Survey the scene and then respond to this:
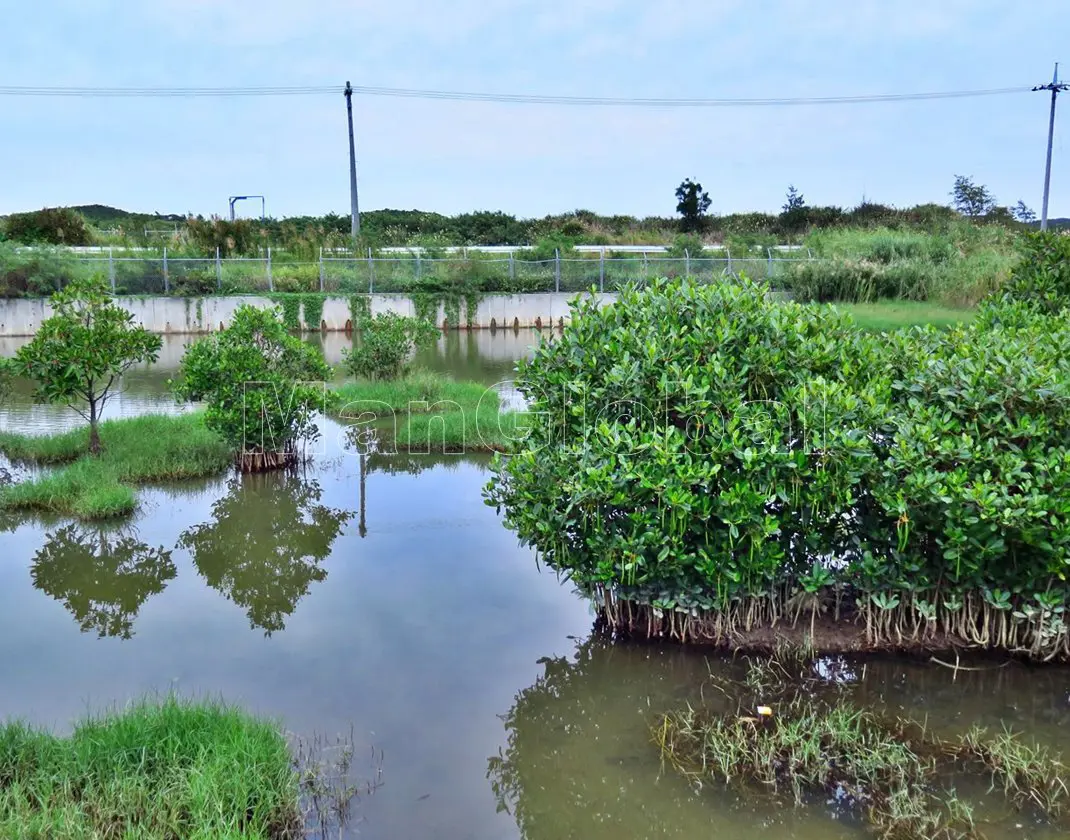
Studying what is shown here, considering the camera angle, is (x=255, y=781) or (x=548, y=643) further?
(x=548, y=643)

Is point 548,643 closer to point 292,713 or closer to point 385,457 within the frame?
point 292,713

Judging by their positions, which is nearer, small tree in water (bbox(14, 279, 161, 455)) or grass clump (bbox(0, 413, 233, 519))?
grass clump (bbox(0, 413, 233, 519))

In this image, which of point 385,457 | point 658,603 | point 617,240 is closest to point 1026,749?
point 658,603

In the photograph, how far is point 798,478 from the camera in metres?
4.73

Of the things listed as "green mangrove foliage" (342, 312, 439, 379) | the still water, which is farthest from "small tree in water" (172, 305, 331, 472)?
"green mangrove foliage" (342, 312, 439, 379)

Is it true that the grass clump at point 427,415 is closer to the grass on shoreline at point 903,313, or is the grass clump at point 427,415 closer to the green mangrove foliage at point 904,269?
the grass on shoreline at point 903,313

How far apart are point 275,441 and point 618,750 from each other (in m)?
5.75

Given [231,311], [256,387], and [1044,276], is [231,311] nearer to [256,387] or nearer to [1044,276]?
[256,387]

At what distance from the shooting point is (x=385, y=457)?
381 inches

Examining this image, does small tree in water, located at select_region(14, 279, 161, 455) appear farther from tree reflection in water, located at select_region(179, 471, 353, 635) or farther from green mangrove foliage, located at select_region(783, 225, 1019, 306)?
green mangrove foliage, located at select_region(783, 225, 1019, 306)

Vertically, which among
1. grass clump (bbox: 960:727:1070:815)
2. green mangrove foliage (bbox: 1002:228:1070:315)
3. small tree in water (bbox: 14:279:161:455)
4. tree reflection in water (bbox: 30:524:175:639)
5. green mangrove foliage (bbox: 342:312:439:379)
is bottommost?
grass clump (bbox: 960:727:1070:815)

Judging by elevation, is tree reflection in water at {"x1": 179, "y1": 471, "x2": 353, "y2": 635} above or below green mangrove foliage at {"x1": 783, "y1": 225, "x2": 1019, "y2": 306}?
below

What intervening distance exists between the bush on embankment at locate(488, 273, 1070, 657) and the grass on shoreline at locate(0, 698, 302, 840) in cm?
189

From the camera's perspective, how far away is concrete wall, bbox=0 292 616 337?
71.5 feet
